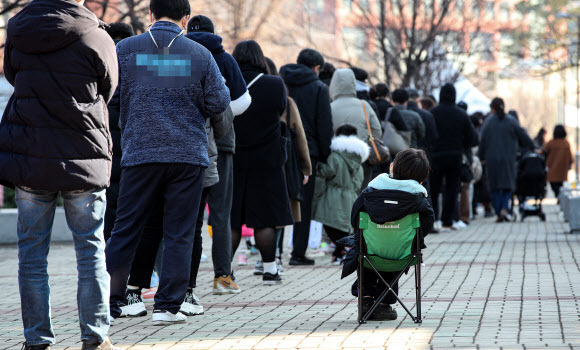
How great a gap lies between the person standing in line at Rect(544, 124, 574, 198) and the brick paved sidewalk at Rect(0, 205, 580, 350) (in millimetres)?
12166

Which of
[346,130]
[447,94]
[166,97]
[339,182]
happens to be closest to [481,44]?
[447,94]

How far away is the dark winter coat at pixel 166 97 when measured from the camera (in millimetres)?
6066

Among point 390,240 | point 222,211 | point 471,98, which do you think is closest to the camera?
point 390,240

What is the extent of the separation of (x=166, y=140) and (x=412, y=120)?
830 centimetres

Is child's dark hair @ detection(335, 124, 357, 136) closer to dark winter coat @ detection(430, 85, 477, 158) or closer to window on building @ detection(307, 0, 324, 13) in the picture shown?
dark winter coat @ detection(430, 85, 477, 158)

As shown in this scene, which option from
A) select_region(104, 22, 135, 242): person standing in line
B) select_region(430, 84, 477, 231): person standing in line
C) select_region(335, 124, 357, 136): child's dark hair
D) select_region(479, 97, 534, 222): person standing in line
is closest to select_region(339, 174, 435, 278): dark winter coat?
select_region(104, 22, 135, 242): person standing in line

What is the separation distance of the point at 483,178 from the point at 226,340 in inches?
551

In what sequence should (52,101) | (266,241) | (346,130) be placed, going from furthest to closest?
1. (346,130)
2. (266,241)
3. (52,101)

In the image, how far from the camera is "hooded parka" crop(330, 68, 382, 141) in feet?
37.1

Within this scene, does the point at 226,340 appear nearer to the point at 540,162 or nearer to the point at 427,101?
the point at 427,101

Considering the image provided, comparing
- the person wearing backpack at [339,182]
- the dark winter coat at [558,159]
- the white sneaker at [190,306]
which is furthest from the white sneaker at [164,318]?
the dark winter coat at [558,159]

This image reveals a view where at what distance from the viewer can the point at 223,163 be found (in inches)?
→ 304

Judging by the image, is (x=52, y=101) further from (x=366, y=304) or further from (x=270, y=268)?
(x=270, y=268)

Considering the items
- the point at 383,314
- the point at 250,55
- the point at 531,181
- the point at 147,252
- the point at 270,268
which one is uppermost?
the point at 250,55
